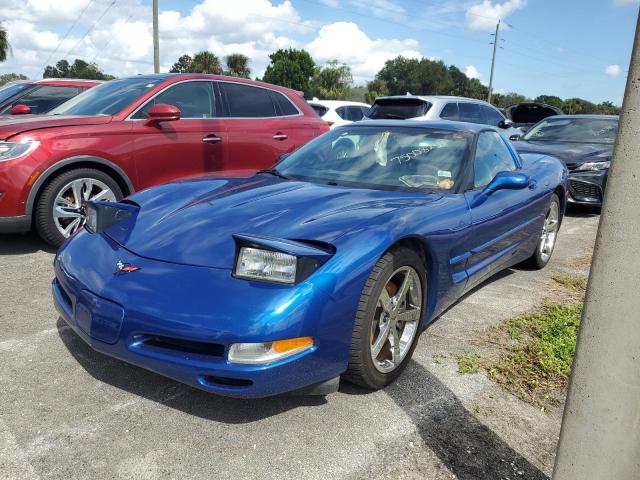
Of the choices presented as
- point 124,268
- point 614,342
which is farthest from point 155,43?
point 614,342

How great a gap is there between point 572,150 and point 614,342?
707cm

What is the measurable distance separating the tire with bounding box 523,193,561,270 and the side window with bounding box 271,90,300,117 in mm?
2965

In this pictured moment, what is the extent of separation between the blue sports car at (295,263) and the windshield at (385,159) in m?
0.01

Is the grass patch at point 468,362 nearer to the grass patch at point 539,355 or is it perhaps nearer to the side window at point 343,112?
the grass patch at point 539,355

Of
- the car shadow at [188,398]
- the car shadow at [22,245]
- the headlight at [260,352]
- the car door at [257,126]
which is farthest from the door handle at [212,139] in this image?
the headlight at [260,352]

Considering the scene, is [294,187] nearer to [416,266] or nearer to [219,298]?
[416,266]

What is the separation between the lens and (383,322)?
104 inches

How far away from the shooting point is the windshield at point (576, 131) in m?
8.39

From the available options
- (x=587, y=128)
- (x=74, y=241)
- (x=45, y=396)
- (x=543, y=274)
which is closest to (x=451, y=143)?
(x=543, y=274)

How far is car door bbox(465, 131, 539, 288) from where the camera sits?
11.1ft

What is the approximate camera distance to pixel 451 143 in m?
3.62

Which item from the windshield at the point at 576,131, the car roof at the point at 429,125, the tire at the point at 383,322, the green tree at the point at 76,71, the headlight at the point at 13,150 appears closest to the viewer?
the tire at the point at 383,322

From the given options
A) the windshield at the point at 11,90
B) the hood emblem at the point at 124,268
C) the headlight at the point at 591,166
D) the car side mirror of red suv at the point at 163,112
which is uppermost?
the windshield at the point at 11,90

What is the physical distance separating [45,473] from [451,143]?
2891 mm
